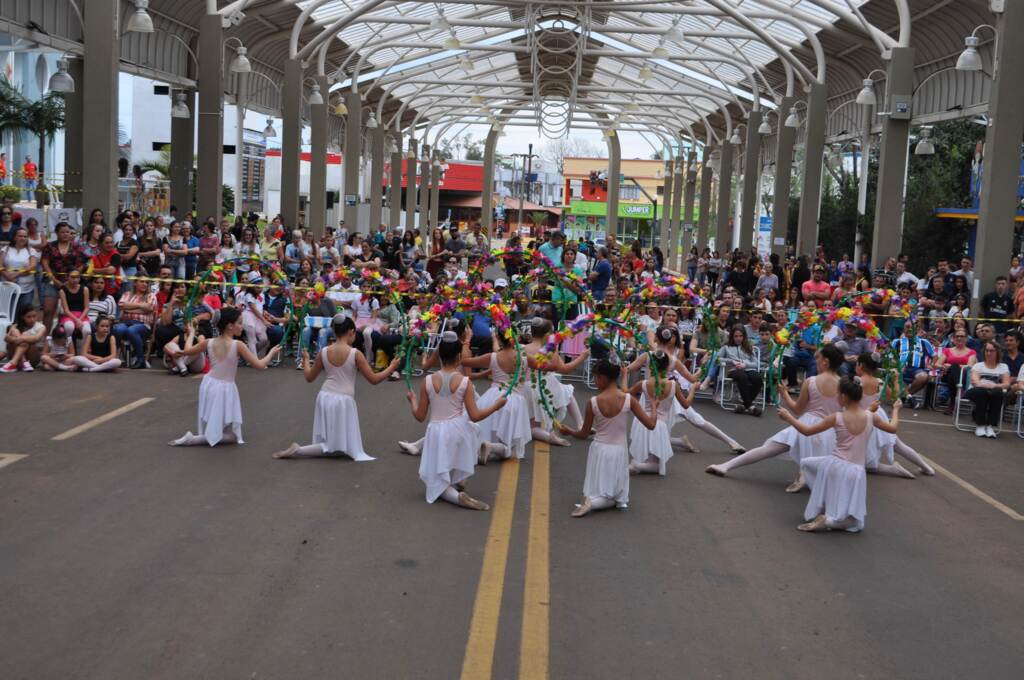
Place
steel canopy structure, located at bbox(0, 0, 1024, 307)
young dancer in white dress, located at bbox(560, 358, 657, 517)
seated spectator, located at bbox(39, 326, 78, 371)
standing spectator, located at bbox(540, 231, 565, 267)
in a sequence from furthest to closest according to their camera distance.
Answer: steel canopy structure, located at bbox(0, 0, 1024, 307) < standing spectator, located at bbox(540, 231, 565, 267) < seated spectator, located at bbox(39, 326, 78, 371) < young dancer in white dress, located at bbox(560, 358, 657, 517)

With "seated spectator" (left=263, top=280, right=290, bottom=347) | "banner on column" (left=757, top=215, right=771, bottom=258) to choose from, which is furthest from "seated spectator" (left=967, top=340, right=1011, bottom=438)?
"banner on column" (left=757, top=215, right=771, bottom=258)

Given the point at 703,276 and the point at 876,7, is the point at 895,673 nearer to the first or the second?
the point at 876,7

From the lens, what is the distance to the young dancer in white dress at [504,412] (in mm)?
12414

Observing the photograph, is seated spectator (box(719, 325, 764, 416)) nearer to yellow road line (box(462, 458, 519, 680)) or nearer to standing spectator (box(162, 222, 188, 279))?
yellow road line (box(462, 458, 519, 680))

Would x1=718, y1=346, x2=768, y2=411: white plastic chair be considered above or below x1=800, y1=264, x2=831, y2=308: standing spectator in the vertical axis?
below

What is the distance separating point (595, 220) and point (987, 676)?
102m

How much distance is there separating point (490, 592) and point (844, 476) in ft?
12.2

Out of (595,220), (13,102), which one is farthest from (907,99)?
(595,220)

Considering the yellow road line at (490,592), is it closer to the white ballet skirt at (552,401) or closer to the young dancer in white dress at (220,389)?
the white ballet skirt at (552,401)

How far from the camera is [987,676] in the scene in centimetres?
677

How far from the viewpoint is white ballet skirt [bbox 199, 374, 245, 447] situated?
1252cm

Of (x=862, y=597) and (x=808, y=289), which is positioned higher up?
(x=808, y=289)

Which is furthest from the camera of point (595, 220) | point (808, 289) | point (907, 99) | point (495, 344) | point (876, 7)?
point (595, 220)

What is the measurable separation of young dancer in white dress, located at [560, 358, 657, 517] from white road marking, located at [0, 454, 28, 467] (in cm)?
541
